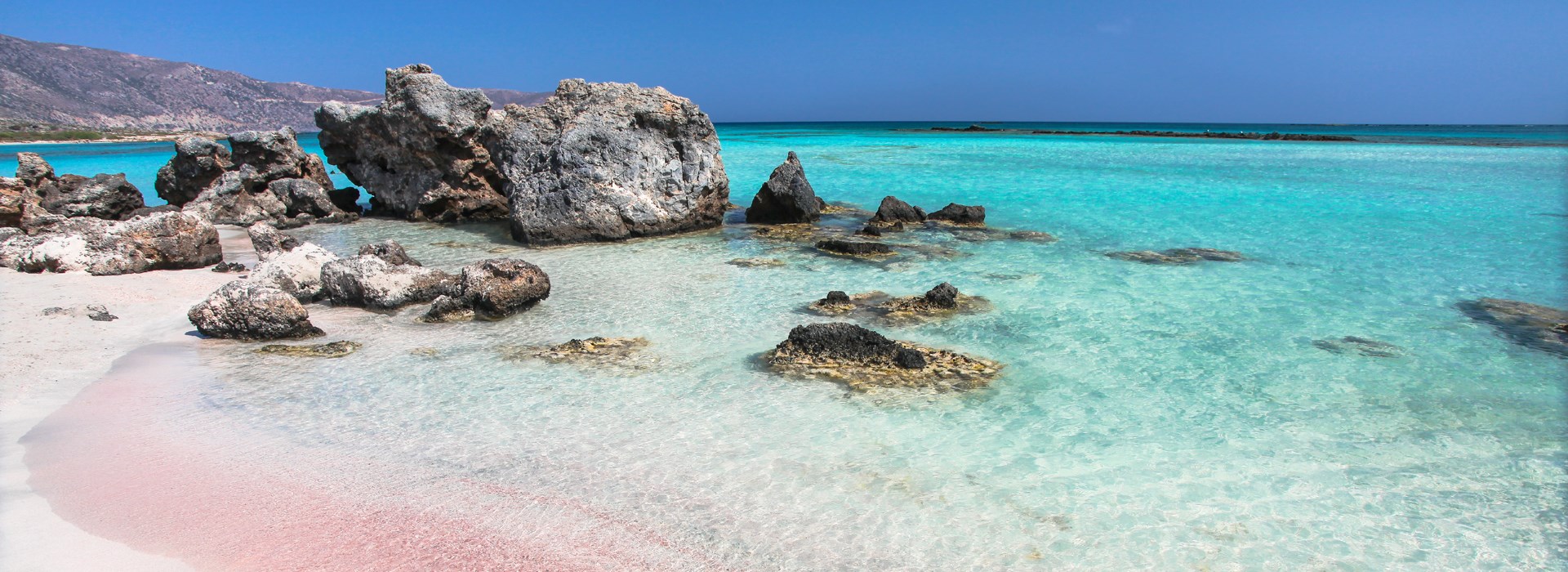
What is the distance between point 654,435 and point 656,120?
26.5ft

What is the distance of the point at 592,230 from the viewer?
11.2 m

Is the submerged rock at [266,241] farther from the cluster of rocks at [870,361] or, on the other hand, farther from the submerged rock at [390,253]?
the cluster of rocks at [870,361]

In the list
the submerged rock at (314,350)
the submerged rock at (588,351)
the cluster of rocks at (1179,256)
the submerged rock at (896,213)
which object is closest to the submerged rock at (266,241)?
the submerged rock at (314,350)

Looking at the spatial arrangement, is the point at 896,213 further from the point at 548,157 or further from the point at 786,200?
the point at 548,157

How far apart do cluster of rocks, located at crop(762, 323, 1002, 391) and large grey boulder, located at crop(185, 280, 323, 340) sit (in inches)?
153

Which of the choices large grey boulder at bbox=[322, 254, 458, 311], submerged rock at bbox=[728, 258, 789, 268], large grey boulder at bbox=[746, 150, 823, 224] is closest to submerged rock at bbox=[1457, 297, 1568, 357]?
submerged rock at bbox=[728, 258, 789, 268]

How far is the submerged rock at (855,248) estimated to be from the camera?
392 inches

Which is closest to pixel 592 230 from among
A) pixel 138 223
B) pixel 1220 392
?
pixel 138 223

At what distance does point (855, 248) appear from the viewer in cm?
999

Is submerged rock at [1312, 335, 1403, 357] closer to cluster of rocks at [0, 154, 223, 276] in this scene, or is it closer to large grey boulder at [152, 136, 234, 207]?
cluster of rocks at [0, 154, 223, 276]

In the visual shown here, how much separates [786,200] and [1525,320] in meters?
8.65

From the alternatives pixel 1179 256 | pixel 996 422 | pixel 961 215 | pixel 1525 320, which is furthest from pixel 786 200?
pixel 1525 320

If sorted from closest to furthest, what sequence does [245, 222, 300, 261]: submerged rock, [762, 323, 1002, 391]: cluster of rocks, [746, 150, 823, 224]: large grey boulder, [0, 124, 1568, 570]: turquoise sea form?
[0, 124, 1568, 570]: turquoise sea < [762, 323, 1002, 391]: cluster of rocks < [245, 222, 300, 261]: submerged rock < [746, 150, 823, 224]: large grey boulder

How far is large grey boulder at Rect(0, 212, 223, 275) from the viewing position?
8844 millimetres
